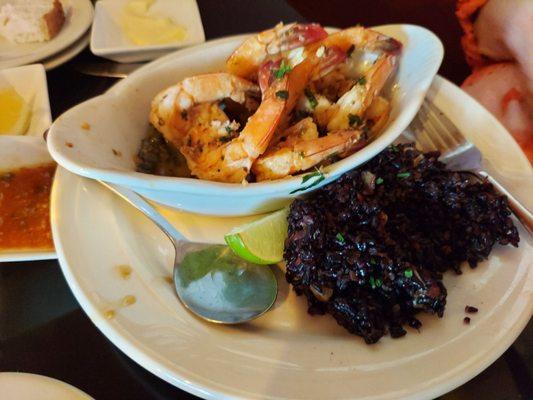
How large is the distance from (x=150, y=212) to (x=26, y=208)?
404mm

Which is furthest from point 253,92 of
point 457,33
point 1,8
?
point 457,33

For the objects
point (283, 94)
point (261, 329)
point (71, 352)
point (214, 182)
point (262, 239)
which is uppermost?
point (283, 94)

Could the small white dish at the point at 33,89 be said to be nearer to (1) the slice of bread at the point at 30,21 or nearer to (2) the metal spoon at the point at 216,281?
(1) the slice of bread at the point at 30,21

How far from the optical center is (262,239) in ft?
3.54

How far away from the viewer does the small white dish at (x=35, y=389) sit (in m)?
0.89

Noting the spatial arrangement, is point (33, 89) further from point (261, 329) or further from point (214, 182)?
point (261, 329)

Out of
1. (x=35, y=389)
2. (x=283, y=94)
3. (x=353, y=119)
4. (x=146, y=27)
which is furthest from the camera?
(x=146, y=27)

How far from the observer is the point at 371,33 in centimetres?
133

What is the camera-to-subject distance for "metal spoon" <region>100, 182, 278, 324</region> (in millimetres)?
1012

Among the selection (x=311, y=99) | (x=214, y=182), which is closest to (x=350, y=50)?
(x=311, y=99)

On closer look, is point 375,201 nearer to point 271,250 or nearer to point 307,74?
point 271,250

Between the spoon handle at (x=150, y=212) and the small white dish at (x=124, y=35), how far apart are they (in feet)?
2.59

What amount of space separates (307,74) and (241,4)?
3.63 feet

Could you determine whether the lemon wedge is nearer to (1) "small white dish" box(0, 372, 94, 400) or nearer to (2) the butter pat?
(2) the butter pat
